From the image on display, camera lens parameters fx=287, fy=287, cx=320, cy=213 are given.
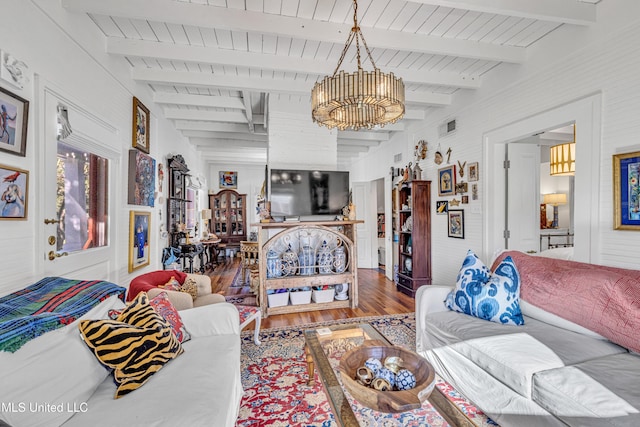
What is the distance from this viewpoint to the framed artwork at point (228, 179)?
886cm

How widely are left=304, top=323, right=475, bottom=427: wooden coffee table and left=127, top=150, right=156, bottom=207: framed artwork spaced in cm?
263

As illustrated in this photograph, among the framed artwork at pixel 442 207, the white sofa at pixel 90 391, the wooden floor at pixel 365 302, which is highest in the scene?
the framed artwork at pixel 442 207

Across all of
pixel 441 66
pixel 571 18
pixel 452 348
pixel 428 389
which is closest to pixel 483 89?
pixel 441 66

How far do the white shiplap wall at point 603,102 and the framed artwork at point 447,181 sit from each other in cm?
33

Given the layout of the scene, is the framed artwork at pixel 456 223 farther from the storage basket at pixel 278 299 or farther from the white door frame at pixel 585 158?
the storage basket at pixel 278 299

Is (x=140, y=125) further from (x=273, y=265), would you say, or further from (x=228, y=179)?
(x=228, y=179)

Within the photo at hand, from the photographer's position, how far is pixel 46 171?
1.98m

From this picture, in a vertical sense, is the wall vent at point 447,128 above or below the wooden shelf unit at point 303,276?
above

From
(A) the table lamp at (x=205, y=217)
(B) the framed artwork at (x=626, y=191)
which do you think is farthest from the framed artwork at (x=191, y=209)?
(B) the framed artwork at (x=626, y=191)

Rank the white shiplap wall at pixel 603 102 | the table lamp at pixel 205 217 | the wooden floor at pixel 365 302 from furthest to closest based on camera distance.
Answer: the table lamp at pixel 205 217, the wooden floor at pixel 365 302, the white shiplap wall at pixel 603 102

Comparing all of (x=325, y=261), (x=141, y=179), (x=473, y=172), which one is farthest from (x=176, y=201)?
(x=473, y=172)

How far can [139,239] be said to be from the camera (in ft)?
11.6

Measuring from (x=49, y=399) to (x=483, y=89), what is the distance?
463cm

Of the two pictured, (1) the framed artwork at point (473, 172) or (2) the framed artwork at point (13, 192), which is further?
(1) the framed artwork at point (473, 172)
